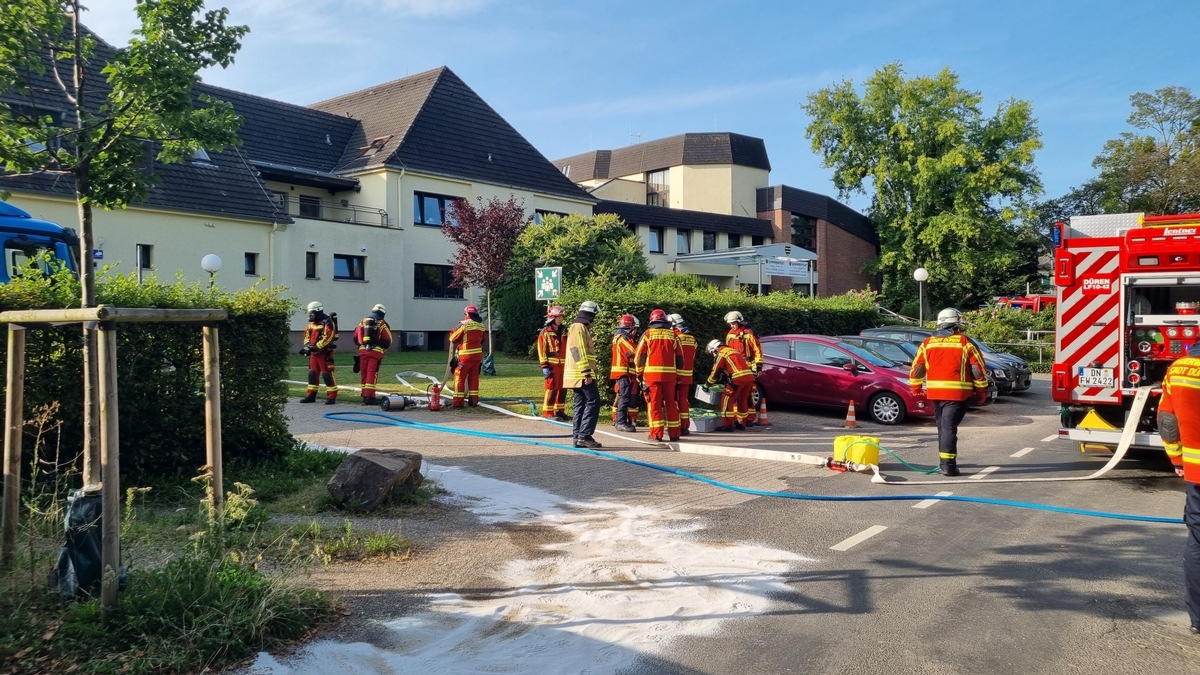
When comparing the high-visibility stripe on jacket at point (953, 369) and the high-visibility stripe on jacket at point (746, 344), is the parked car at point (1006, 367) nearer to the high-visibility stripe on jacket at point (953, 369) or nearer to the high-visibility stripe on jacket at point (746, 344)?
the high-visibility stripe on jacket at point (746, 344)

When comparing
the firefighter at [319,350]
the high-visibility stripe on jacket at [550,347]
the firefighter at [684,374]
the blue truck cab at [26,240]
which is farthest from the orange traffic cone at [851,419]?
the blue truck cab at [26,240]

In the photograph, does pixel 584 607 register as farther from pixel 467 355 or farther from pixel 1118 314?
pixel 467 355

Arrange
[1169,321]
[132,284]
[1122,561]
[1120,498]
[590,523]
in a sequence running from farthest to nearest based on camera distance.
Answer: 1. [1169,321]
2. [1120,498]
3. [132,284]
4. [590,523]
5. [1122,561]

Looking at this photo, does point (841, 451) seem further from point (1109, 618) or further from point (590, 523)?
point (1109, 618)

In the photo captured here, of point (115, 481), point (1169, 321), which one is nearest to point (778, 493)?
point (1169, 321)

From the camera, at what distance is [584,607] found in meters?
5.16

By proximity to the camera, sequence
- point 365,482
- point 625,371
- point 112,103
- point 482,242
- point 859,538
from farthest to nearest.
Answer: point 482,242 < point 625,371 < point 365,482 < point 859,538 < point 112,103

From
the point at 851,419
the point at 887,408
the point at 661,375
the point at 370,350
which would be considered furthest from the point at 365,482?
the point at 887,408

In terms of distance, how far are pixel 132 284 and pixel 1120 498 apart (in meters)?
9.69

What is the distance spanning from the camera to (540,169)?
116 feet

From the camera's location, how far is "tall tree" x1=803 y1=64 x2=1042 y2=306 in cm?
4681

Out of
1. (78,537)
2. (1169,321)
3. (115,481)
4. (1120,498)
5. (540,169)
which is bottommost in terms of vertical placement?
(1120,498)

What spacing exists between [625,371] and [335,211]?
21548 mm

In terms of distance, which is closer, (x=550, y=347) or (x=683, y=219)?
(x=550, y=347)
